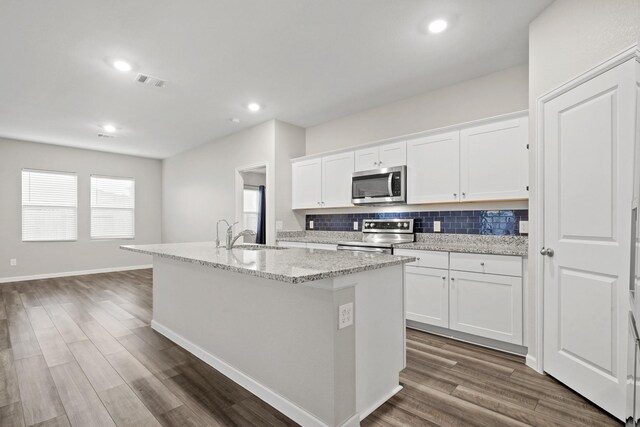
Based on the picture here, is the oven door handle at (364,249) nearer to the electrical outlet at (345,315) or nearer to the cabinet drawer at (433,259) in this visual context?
the cabinet drawer at (433,259)

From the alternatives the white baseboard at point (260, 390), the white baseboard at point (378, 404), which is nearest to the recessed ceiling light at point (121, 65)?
the white baseboard at point (260, 390)

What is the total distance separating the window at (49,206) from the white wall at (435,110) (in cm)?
541

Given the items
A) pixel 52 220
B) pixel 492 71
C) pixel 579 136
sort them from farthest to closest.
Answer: pixel 52 220 → pixel 492 71 → pixel 579 136

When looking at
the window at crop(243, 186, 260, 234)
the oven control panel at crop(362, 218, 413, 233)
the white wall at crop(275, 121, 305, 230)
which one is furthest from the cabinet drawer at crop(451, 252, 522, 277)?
the window at crop(243, 186, 260, 234)

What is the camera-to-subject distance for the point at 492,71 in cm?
323

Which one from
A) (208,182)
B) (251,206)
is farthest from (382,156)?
(251,206)

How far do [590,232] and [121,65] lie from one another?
4.12 m

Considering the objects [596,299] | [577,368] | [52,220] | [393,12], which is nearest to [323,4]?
[393,12]

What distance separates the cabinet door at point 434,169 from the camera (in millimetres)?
3266

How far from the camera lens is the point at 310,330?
1.69 metres

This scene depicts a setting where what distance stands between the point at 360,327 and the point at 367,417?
53 cm

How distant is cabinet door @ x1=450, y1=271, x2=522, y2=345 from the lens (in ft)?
8.53

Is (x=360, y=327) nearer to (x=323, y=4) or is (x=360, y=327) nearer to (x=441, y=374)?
(x=441, y=374)

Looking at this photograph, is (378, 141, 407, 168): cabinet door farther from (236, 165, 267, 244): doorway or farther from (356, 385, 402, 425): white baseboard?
(236, 165, 267, 244): doorway
